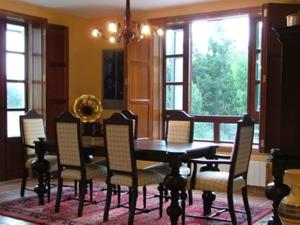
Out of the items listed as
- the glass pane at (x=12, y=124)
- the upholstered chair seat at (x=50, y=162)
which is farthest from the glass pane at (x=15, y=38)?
the upholstered chair seat at (x=50, y=162)

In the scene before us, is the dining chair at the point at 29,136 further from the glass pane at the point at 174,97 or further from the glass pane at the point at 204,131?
the glass pane at the point at 204,131

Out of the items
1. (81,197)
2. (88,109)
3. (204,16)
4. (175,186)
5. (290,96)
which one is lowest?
(81,197)

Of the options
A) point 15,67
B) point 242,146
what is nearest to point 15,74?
point 15,67

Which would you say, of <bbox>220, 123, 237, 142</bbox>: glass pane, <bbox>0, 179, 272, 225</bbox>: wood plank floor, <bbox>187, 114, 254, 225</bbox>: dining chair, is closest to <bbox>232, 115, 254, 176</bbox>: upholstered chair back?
<bbox>187, 114, 254, 225</bbox>: dining chair

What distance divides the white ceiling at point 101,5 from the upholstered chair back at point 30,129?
1676mm

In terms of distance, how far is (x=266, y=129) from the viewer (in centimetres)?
526

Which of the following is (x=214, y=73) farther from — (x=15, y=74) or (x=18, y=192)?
(x=18, y=192)

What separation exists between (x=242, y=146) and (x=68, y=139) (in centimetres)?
176

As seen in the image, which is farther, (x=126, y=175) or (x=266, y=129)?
(x=266, y=129)

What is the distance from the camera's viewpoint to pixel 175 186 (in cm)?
382

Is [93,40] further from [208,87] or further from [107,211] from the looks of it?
[107,211]

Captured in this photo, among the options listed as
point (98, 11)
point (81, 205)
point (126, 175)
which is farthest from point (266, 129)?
point (98, 11)

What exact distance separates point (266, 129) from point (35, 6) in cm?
367

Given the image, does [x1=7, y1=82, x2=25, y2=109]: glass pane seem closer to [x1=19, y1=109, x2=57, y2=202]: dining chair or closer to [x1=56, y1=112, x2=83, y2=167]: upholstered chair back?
[x1=19, y1=109, x2=57, y2=202]: dining chair
